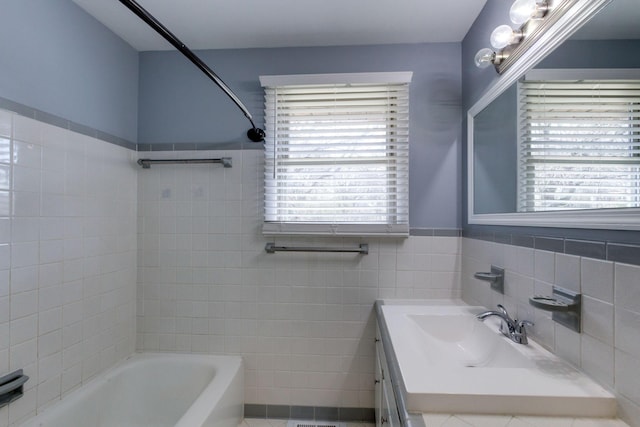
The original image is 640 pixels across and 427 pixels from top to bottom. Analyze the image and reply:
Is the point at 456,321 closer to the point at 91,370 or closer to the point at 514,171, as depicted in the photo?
the point at 514,171

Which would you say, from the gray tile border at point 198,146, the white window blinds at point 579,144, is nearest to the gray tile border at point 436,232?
the white window blinds at point 579,144

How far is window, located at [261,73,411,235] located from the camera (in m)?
1.65

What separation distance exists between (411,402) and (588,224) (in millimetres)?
751

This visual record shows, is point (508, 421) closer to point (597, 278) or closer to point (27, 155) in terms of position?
point (597, 278)

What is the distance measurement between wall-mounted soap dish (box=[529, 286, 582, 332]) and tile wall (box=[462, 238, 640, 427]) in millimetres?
16

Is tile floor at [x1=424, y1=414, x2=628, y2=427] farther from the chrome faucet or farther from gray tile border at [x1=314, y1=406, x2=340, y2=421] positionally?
gray tile border at [x1=314, y1=406, x2=340, y2=421]

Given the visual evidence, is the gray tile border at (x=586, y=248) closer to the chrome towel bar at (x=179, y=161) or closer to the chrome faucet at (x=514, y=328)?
the chrome faucet at (x=514, y=328)

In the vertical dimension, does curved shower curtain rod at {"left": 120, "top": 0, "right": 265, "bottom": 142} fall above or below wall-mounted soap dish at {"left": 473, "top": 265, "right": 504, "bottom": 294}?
above

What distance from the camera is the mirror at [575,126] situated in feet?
2.20

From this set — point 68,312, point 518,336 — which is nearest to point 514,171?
point 518,336

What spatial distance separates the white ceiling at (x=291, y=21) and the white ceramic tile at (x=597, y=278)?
4.72 feet

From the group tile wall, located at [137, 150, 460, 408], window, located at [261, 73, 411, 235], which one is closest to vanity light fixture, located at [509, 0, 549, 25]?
window, located at [261, 73, 411, 235]

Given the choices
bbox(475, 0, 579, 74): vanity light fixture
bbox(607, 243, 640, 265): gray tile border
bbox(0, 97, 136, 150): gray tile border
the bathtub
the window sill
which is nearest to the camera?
bbox(607, 243, 640, 265): gray tile border

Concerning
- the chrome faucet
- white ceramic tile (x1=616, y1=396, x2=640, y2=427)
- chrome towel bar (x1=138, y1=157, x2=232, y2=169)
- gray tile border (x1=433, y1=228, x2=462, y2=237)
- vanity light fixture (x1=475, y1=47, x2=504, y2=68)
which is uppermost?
vanity light fixture (x1=475, y1=47, x2=504, y2=68)
